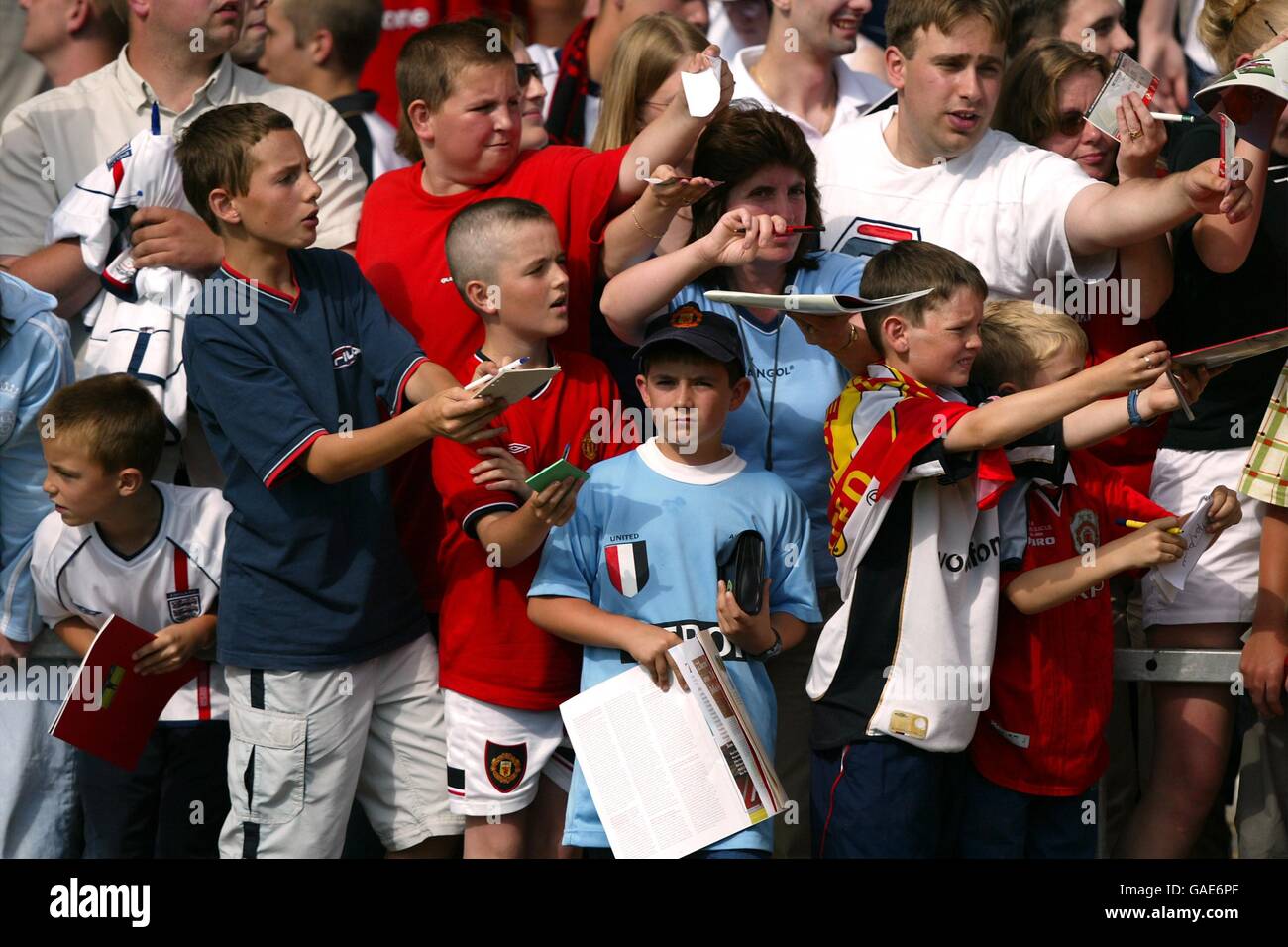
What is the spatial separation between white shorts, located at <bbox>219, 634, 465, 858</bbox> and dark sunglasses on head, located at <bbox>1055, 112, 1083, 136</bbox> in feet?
8.29

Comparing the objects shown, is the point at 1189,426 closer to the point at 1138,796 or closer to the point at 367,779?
the point at 1138,796

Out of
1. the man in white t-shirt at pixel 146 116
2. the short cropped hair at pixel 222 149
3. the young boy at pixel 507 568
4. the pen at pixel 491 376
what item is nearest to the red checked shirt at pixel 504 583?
the young boy at pixel 507 568

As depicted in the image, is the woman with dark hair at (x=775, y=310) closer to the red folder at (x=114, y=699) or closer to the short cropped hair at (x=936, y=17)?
the short cropped hair at (x=936, y=17)

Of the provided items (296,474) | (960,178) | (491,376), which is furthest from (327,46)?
(491,376)

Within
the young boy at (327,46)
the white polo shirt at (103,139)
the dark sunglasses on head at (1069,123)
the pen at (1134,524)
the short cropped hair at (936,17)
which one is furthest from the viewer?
the young boy at (327,46)

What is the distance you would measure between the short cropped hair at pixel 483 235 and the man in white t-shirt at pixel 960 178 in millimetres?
1009

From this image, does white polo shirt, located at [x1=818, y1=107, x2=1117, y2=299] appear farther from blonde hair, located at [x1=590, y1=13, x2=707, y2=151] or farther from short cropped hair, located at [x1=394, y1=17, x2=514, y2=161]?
short cropped hair, located at [x1=394, y1=17, x2=514, y2=161]

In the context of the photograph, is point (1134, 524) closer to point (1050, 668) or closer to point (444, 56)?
point (1050, 668)

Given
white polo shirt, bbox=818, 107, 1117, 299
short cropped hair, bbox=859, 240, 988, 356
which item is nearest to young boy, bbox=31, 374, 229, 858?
short cropped hair, bbox=859, 240, 988, 356

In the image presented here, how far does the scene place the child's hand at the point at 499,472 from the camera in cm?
415

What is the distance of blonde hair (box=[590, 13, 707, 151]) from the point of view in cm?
511

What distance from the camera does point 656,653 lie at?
4.02 meters
